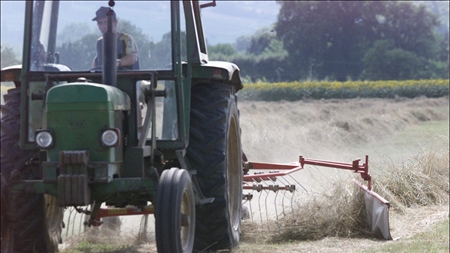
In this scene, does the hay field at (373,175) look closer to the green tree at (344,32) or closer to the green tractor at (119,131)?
the green tractor at (119,131)

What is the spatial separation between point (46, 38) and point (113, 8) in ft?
1.96

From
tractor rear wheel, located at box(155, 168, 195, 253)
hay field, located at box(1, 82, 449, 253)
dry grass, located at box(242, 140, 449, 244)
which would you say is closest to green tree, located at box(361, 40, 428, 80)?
hay field, located at box(1, 82, 449, 253)

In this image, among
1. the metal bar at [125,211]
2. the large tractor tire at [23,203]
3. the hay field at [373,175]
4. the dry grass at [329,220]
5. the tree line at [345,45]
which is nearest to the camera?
the large tractor tire at [23,203]

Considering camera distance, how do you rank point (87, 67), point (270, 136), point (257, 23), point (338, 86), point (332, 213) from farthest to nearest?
point (257, 23) < point (338, 86) < point (270, 136) < point (332, 213) < point (87, 67)

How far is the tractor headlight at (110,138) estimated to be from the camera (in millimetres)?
5648

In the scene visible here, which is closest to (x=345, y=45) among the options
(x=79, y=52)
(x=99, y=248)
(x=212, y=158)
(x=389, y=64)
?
(x=389, y=64)

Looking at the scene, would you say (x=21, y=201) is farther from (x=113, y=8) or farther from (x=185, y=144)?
(x=113, y=8)

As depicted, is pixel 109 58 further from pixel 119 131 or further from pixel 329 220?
pixel 329 220

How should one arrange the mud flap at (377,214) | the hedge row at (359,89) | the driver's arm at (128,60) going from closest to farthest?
1. the driver's arm at (128,60)
2. the mud flap at (377,214)
3. the hedge row at (359,89)

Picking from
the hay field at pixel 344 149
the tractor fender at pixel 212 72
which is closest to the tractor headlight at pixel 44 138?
the tractor fender at pixel 212 72

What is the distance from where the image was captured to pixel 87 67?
6.56 meters

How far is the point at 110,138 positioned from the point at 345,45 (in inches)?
2166

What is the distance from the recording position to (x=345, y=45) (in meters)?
59.5

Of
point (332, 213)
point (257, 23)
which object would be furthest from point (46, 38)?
point (257, 23)
